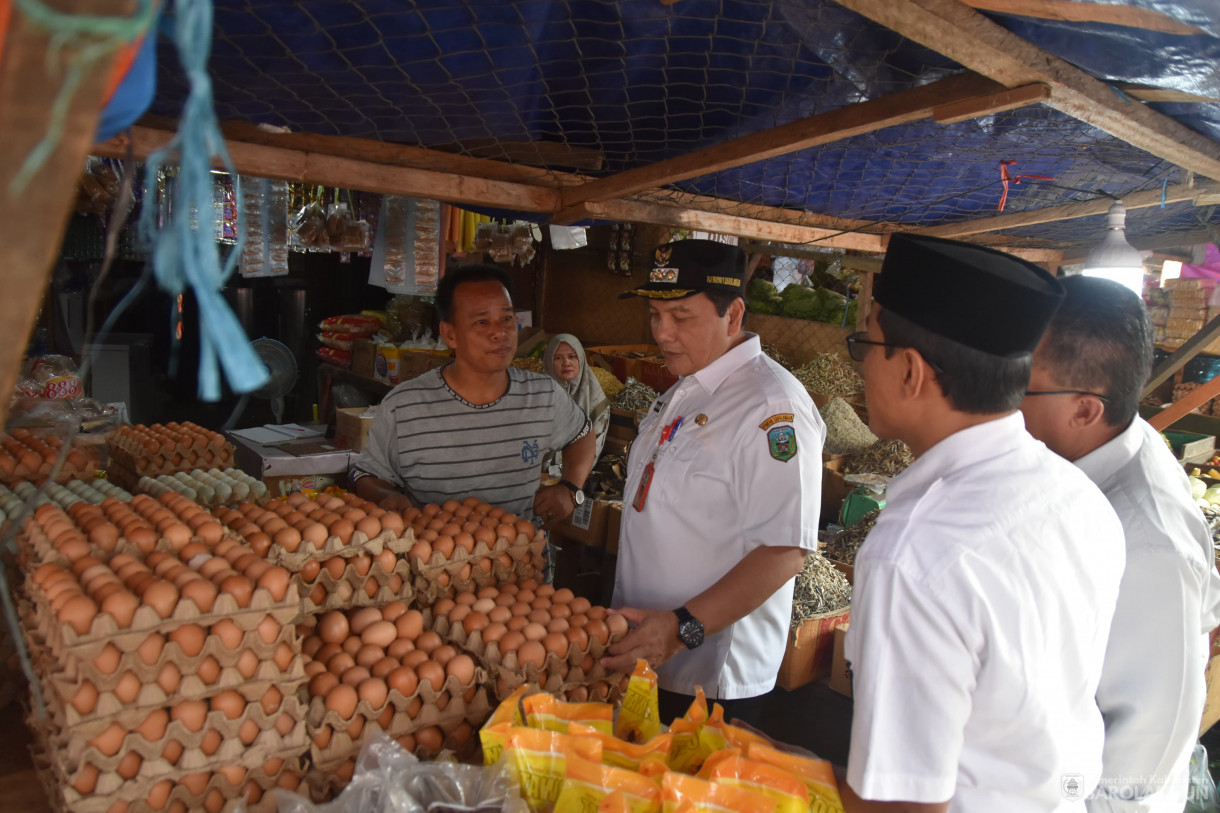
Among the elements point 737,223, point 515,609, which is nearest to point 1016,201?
point 737,223

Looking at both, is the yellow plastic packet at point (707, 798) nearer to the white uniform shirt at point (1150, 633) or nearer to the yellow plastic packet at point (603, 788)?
the yellow plastic packet at point (603, 788)

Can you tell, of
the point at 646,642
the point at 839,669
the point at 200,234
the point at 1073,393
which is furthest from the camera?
the point at 839,669

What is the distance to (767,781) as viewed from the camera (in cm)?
135

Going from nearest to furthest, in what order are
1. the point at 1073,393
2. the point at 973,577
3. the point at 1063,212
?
the point at 973,577 → the point at 1073,393 → the point at 1063,212

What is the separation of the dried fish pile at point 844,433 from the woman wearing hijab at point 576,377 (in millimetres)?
1919

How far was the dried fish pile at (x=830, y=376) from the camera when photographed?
727 centimetres

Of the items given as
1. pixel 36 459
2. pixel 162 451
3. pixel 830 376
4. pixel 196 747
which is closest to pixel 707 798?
pixel 196 747

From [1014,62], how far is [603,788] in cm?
187

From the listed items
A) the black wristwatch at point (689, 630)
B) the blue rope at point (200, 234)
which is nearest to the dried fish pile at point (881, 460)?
the black wristwatch at point (689, 630)

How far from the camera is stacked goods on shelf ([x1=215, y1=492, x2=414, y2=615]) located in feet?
6.21

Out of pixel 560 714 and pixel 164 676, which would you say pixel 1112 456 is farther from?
pixel 164 676

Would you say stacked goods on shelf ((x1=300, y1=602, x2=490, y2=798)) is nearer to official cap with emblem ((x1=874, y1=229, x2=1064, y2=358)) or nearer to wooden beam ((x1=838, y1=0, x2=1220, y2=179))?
official cap with emblem ((x1=874, y1=229, x2=1064, y2=358))

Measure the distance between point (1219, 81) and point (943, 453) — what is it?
1.44 m

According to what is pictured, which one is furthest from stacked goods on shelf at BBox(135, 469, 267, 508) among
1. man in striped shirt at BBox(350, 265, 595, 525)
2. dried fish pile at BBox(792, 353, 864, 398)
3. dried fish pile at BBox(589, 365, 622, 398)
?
dried fish pile at BBox(792, 353, 864, 398)
